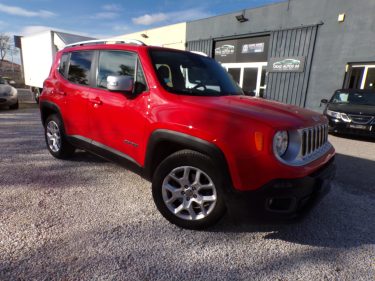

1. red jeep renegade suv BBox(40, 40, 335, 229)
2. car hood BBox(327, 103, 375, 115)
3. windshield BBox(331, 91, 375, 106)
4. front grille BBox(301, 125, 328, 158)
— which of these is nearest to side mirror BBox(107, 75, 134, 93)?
red jeep renegade suv BBox(40, 40, 335, 229)

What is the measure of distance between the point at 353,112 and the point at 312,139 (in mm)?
6457

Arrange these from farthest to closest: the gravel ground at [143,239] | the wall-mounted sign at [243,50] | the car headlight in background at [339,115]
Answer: the wall-mounted sign at [243,50]
the car headlight in background at [339,115]
the gravel ground at [143,239]

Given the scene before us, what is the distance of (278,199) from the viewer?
2.05 m

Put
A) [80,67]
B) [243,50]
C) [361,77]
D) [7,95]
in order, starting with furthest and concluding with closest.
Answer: [243,50], [361,77], [7,95], [80,67]

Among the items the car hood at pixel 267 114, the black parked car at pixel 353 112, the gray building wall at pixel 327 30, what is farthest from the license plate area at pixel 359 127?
the car hood at pixel 267 114

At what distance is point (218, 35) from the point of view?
14.3 metres

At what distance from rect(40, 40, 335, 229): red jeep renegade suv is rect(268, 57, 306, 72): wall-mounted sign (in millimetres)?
9093

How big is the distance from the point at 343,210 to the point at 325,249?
1.00m

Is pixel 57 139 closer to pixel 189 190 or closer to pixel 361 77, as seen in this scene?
pixel 189 190

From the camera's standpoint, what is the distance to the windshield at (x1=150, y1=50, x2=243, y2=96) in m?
2.76

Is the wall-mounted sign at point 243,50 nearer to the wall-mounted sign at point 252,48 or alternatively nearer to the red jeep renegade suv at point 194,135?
the wall-mounted sign at point 252,48

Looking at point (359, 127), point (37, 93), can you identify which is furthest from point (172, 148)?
point (37, 93)

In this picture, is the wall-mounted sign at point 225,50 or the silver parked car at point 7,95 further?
the wall-mounted sign at point 225,50

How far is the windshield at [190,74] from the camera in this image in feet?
9.04
